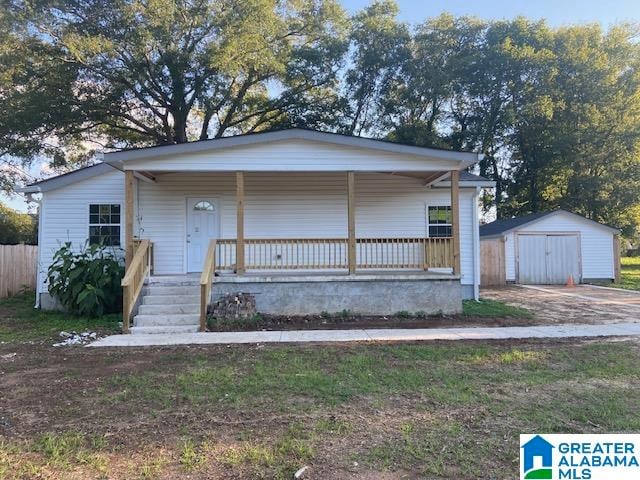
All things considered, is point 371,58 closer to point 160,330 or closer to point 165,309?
point 165,309

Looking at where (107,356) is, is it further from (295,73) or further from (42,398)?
(295,73)

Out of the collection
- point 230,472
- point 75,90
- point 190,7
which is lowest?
point 230,472

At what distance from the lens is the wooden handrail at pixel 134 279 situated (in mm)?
8625

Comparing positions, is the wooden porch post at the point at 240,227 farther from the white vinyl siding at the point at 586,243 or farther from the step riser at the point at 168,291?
the white vinyl siding at the point at 586,243

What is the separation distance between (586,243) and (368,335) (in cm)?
1569

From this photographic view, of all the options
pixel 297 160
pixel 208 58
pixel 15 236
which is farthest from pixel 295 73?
pixel 15 236

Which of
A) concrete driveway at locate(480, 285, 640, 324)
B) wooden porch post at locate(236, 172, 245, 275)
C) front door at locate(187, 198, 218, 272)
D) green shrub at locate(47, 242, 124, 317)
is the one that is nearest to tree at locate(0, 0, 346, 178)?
front door at locate(187, 198, 218, 272)

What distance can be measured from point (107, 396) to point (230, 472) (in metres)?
2.33

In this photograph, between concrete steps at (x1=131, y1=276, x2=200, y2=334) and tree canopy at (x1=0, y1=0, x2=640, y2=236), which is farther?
tree canopy at (x1=0, y1=0, x2=640, y2=236)

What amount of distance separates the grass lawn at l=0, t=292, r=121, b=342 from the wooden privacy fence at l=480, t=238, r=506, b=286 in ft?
46.5

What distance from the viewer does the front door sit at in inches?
475

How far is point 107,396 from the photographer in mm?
4805

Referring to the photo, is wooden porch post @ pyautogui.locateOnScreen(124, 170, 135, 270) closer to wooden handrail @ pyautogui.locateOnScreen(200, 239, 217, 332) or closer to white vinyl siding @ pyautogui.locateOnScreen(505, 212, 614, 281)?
wooden handrail @ pyautogui.locateOnScreen(200, 239, 217, 332)

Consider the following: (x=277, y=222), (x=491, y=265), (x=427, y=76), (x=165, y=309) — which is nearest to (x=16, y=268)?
(x=165, y=309)
